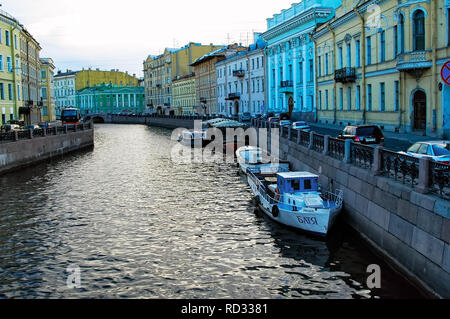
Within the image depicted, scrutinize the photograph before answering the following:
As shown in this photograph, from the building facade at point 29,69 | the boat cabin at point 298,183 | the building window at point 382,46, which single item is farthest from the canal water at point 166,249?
the building facade at point 29,69

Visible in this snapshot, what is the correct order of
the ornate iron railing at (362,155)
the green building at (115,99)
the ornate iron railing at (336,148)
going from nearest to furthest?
1. the ornate iron railing at (362,155)
2. the ornate iron railing at (336,148)
3. the green building at (115,99)

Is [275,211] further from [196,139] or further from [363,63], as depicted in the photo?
[196,139]

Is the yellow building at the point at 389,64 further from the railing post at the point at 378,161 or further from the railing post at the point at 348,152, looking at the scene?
the railing post at the point at 378,161

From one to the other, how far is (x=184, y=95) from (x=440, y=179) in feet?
333

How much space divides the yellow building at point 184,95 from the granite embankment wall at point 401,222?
87232 mm

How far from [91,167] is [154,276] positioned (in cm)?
2337

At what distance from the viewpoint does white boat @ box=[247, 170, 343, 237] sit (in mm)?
16328

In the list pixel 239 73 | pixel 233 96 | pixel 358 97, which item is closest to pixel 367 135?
pixel 358 97

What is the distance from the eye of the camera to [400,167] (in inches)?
527

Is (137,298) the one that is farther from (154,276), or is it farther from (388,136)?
(388,136)

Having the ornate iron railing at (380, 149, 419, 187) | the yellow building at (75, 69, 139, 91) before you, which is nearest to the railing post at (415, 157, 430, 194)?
the ornate iron railing at (380, 149, 419, 187)

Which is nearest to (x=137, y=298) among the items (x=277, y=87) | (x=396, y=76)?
(x=396, y=76)

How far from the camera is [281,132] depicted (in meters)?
34.6

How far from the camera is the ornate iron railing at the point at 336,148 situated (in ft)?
62.7
